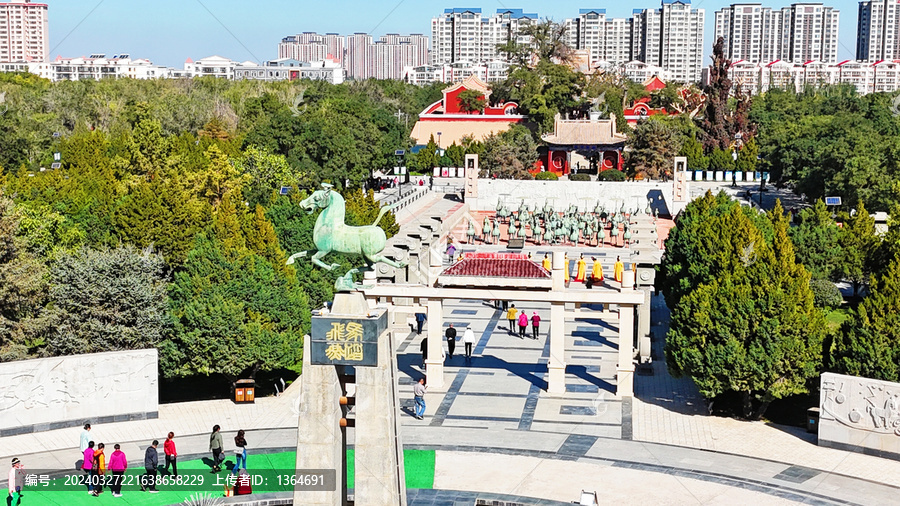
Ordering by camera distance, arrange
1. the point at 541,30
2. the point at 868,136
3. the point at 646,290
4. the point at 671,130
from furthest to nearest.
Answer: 1. the point at 541,30
2. the point at 671,130
3. the point at 868,136
4. the point at 646,290

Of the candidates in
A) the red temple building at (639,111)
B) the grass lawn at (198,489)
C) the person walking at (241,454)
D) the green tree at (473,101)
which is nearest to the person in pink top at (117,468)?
the grass lawn at (198,489)

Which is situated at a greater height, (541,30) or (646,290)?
(541,30)

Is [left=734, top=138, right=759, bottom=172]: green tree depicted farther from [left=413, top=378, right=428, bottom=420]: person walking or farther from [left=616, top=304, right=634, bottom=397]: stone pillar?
[left=413, top=378, right=428, bottom=420]: person walking

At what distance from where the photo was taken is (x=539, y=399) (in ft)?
84.5

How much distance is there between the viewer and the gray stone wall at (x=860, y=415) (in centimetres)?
2133

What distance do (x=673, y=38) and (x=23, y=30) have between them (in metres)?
109

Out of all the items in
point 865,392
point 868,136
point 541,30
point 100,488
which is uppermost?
point 541,30

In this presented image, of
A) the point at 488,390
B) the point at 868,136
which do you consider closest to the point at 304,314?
the point at 488,390

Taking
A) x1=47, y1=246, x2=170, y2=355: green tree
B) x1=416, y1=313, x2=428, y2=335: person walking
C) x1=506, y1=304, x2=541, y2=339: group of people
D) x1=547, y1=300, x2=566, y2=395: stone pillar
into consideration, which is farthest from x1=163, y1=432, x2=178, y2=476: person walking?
x1=506, y1=304, x2=541, y2=339: group of people

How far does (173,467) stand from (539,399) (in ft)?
30.5

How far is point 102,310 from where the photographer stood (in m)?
25.5

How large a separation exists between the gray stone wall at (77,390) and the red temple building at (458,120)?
69045 mm

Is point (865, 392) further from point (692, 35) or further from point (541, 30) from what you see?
point (692, 35)

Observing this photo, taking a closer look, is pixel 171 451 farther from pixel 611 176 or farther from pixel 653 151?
pixel 653 151
